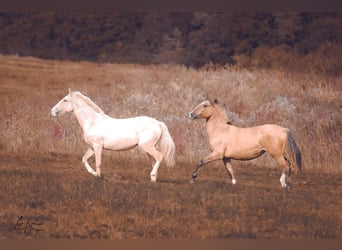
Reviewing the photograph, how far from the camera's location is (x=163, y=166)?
20.6ft

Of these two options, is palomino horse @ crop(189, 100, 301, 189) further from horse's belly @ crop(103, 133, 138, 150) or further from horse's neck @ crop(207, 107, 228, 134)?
horse's belly @ crop(103, 133, 138, 150)

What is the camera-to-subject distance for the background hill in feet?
20.8

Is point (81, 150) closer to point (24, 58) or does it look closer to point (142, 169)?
point (142, 169)

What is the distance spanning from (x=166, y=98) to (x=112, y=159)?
69cm

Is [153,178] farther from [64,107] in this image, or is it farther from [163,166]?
[64,107]

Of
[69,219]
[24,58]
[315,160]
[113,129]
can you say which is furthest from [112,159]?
[315,160]

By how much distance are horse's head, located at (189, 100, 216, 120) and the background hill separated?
390 millimetres

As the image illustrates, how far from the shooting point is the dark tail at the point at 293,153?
6.26m

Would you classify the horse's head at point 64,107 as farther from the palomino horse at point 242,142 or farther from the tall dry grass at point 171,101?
the palomino horse at point 242,142

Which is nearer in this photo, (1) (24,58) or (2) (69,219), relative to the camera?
(2) (69,219)

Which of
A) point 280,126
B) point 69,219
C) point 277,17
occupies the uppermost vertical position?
point 277,17

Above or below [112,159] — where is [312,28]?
above

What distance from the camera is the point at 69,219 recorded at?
6051 mm

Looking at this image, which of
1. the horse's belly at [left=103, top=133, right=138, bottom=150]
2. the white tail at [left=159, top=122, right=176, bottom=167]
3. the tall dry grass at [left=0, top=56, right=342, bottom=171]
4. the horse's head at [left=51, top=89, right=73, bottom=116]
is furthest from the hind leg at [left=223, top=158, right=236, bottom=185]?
the horse's head at [left=51, top=89, right=73, bottom=116]
